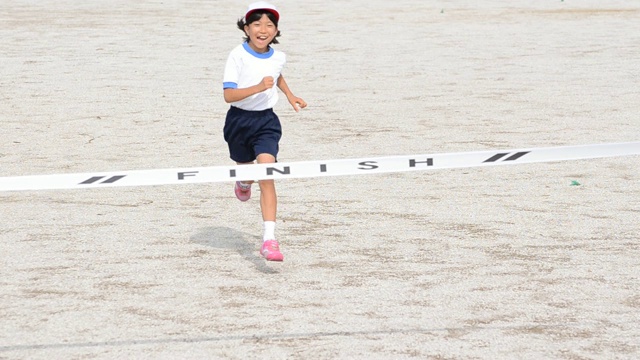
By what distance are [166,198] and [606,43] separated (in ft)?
40.7

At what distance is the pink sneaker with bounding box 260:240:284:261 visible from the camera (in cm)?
698

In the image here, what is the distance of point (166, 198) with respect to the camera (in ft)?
30.8

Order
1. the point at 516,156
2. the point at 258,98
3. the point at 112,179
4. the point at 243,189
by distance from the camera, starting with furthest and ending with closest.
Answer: the point at 243,189
the point at 258,98
the point at 516,156
the point at 112,179

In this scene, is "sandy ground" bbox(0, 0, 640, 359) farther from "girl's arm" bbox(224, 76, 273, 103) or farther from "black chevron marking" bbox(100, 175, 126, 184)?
"girl's arm" bbox(224, 76, 273, 103)

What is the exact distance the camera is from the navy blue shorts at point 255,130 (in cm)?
739

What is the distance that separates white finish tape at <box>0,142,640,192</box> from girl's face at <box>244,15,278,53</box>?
1.20m

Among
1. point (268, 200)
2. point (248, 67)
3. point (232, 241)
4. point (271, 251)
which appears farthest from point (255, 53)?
point (232, 241)

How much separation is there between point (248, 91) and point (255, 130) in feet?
1.40

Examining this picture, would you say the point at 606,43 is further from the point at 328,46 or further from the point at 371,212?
the point at 371,212

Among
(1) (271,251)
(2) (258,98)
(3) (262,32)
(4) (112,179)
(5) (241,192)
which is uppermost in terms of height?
(3) (262,32)

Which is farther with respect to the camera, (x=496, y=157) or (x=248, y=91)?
(x=248, y=91)

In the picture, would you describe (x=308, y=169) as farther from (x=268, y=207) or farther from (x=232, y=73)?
(x=232, y=73)

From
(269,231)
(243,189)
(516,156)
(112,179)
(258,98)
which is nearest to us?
(112,179)

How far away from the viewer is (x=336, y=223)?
28.1 ft
